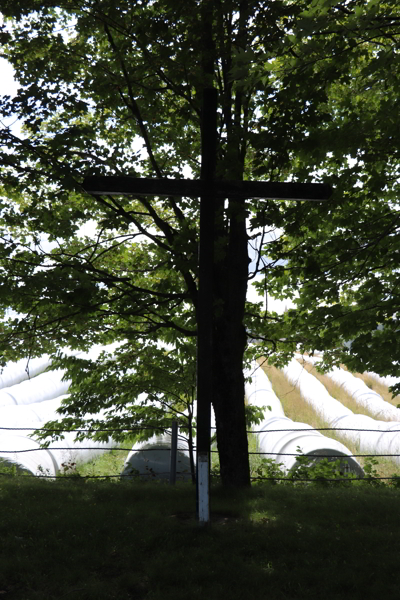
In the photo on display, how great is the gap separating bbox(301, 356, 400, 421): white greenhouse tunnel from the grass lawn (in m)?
10.5

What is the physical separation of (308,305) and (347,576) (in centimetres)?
491

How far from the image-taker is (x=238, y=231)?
330 inches

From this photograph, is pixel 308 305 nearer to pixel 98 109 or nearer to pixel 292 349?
pixel 292 349

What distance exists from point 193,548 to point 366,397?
19.8m

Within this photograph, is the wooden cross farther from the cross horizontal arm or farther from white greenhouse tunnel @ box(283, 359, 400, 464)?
white greenhouse tunnel @ box(283, 359, 400, 464)

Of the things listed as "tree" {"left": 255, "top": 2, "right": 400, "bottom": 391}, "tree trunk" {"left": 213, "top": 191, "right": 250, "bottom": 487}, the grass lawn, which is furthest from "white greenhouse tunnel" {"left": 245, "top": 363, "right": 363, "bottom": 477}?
the grass lawn

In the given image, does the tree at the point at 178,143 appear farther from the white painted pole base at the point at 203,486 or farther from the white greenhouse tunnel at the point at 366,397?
the white greenhouse tunnel at the point at 366,397

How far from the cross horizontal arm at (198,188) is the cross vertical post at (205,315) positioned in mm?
114

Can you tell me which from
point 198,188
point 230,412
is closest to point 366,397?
point 230,412

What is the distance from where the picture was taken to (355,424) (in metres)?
17.5

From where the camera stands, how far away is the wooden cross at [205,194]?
18.1 ft

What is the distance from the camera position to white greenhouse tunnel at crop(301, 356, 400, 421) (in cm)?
2034

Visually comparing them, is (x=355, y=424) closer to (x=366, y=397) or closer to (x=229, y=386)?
(x=366, y=397)

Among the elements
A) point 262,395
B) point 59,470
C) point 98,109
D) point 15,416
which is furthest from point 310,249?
point 262,395
